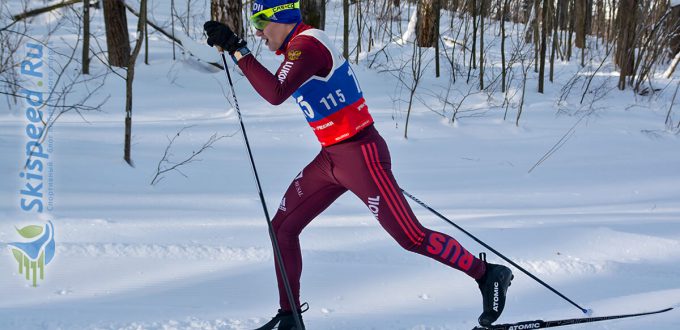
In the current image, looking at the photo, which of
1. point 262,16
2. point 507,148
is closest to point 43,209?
point 262,16

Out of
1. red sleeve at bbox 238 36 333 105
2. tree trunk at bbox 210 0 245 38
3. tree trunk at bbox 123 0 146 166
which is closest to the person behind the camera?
red sleeve at bbox 238 36 333 105

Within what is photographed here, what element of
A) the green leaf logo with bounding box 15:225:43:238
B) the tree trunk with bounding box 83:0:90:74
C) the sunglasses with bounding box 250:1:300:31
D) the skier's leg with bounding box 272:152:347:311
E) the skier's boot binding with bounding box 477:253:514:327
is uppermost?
the sunglasses with bounding box 250:1:300:31

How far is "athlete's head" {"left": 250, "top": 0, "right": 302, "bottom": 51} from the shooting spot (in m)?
2.78

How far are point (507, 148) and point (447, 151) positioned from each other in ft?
2.79

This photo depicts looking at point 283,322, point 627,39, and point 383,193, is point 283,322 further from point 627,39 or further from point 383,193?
point 627,39

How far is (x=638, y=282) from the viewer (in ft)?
12.7

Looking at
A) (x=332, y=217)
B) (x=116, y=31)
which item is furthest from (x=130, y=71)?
(x=116, y=31)

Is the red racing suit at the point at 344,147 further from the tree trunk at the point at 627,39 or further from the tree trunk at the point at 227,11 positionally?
the tree trunk at the point at 627,39

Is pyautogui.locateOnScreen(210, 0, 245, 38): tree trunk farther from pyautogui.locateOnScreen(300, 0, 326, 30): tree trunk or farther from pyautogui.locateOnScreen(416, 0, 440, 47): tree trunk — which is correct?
pyautogui.locateOnScreen(416, 0, 440, 47): tree trunk

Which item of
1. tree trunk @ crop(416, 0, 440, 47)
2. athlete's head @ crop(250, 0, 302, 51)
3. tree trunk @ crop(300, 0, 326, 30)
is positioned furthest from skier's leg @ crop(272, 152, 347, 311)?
tree trunk @ crop(416, 0, 440, 47)

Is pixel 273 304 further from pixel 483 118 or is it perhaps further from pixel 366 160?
pixel 483 118

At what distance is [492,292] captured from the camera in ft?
9.72

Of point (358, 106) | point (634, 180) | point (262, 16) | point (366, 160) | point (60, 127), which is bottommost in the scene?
point (634, 180)

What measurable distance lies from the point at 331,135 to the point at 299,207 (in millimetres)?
382
